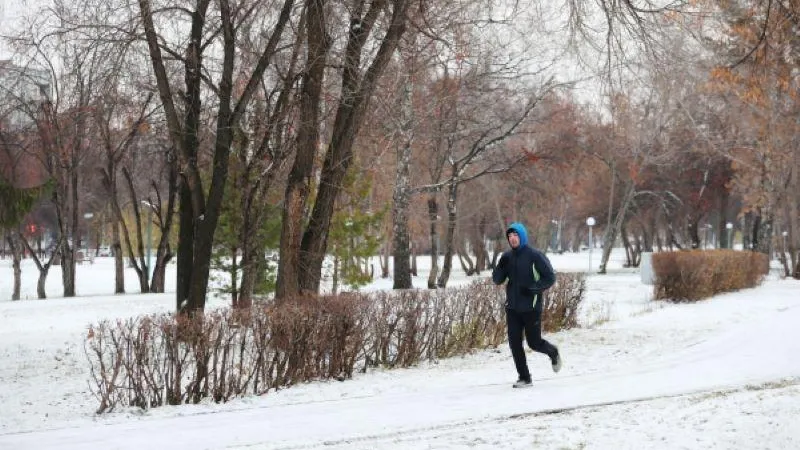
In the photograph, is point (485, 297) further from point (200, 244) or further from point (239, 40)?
point (239, 40)

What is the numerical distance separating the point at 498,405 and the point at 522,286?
1.53 m

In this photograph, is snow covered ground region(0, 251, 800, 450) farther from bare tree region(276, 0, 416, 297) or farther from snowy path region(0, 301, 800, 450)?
bare tree region(276, 0, 416, 297)

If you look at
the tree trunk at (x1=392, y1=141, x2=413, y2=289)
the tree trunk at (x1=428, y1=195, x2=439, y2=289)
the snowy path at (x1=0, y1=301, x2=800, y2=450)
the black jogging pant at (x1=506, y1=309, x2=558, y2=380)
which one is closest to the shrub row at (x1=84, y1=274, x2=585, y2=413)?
the snowy path at (x1=0, y1=301, x2=800, y2=450)

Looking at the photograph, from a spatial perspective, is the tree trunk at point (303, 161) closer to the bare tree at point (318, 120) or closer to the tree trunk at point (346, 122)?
the bare tree at point (318, 120)

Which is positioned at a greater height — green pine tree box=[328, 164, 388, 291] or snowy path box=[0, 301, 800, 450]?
green pine tree box=[328, 164, 388, 291]

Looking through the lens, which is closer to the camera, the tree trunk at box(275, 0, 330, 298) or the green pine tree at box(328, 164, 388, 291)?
the tree trunk at box(275, 0, 330, 298)

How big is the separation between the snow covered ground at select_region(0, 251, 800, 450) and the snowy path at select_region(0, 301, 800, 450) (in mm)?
18

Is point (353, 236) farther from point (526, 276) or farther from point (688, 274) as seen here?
point (526, 276)

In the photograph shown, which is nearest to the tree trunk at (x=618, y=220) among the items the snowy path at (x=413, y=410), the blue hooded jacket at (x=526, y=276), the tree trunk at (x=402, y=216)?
the tree trunk at (x=402, y=216)

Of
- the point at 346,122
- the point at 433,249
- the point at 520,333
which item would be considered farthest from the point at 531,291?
the point at 433,249

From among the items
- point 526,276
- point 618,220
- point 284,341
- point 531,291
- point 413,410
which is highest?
point 618,220

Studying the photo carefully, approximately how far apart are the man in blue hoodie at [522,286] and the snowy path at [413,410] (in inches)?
17.4

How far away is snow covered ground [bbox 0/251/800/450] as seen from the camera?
682 cm

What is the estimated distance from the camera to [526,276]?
9.40 m
